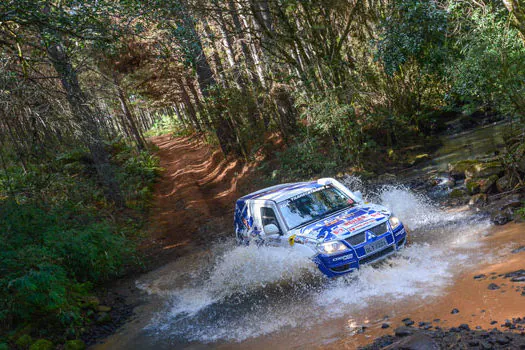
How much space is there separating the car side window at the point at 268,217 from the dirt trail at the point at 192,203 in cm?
599

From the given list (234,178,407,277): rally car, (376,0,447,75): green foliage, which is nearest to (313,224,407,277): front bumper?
(234,178,407,277): rally car

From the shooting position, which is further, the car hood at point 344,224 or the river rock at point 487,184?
the river rock at point 487,184

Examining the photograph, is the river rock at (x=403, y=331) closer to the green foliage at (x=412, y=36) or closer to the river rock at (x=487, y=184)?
the river rock at (x=487, y=184)

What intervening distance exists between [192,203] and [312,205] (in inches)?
512

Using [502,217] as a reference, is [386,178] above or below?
above

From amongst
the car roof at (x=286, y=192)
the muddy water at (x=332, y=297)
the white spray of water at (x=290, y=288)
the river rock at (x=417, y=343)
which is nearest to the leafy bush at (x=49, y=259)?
the muddy water at (x=332, y=297)

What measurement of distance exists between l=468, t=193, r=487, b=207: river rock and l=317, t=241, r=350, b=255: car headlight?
4963 millimetres

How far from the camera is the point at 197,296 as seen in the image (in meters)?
9.73

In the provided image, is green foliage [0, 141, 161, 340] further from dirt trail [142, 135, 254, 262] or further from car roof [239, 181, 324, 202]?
car roof [239, 181, 324, 202]

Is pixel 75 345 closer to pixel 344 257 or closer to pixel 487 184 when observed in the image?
pixel 344 257

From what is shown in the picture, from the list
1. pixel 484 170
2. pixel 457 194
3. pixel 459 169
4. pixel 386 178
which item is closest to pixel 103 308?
pixel 457 194

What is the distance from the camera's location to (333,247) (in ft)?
24.3

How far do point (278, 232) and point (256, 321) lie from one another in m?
1.68

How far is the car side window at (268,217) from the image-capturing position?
8.67 m
